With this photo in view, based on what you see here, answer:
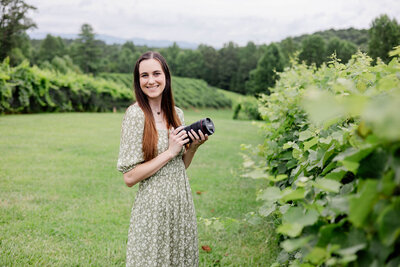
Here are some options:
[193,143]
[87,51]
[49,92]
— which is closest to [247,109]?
[49,92]

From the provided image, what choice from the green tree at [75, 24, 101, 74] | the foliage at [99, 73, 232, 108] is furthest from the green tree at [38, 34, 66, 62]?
the foliage at [99, 73, 232, 108]

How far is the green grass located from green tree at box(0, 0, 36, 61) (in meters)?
29.2

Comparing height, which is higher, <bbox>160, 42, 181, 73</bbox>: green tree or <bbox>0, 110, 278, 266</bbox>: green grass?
<bbox>160, 42, 181, 73</bbox>: green tree

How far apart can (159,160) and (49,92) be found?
57.8 ft

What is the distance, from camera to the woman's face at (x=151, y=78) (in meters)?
2.12

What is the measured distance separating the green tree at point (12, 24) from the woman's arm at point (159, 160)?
35.5 metres

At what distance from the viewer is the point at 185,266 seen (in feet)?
7.07

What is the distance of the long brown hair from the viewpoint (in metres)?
2.00

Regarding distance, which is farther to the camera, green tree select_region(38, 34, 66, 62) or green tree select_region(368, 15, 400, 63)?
green tree select_region(38, 34, 66, 62)

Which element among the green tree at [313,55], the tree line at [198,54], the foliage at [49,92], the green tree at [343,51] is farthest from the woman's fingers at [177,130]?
the tree line at [198,54]

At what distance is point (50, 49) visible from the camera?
49500mm

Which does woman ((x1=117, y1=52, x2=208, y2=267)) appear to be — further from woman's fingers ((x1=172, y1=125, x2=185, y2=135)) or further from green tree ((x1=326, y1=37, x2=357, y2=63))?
green tree ((x1=326, y1=37, x2=357, y2=63))

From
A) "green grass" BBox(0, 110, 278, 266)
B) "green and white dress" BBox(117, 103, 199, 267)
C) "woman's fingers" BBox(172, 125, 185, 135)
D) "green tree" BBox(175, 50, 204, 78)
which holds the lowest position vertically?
"green grass" BBox(0, 110, 278, 266)

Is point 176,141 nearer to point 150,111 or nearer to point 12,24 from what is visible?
point 150,111
